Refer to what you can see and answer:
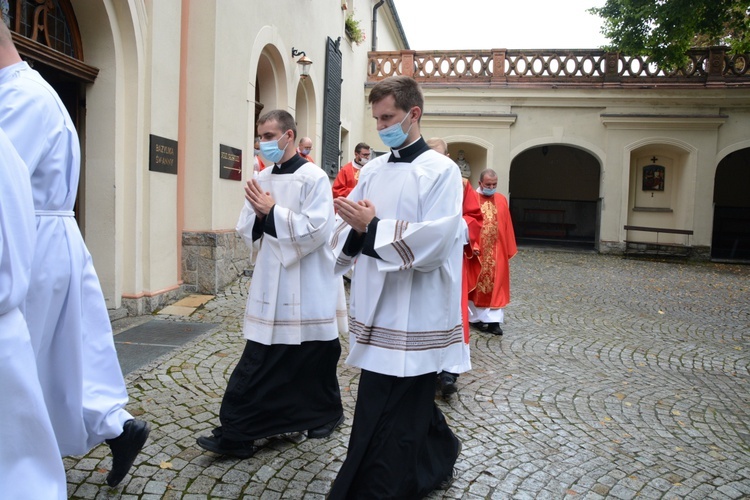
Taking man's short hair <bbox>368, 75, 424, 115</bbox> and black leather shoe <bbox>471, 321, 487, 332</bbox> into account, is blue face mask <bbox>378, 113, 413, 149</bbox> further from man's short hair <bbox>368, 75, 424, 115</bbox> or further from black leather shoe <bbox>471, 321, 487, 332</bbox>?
black leather shoe <bbox>471, 321, 487, 332</bbox>

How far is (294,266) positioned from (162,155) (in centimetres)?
387

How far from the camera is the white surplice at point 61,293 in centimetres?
223

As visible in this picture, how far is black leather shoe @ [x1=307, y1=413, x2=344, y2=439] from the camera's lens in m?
Answer: 3.31

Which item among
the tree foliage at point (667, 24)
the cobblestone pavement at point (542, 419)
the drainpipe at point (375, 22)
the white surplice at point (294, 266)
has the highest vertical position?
the drainpipe at point (375, 22)

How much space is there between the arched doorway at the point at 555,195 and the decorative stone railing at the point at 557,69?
502 cm

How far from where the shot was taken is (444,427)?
2.76 metres

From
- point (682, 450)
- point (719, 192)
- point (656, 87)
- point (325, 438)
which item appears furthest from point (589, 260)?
point (325, 438)

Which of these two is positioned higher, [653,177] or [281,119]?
[653,177]

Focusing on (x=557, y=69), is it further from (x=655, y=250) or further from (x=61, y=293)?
(x=61, y=293)

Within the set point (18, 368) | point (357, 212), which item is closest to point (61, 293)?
point (18, 368)

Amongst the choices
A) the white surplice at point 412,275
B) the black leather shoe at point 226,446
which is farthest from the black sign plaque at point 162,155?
the white surplice at point 412,275

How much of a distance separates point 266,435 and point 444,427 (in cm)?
100

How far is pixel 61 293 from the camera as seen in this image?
2.40m

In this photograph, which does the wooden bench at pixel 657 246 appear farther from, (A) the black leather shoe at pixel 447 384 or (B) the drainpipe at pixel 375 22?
(A) the black leather shoe at pixel 447 384
